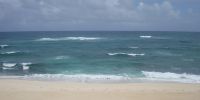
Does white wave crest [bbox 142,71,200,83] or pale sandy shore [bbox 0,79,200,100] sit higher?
pale sandy shore [bbox 0,79,200,100]

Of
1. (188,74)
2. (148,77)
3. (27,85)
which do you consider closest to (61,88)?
(27,85)

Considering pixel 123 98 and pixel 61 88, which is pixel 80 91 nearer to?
pixel 61 88

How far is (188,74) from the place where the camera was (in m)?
17.6

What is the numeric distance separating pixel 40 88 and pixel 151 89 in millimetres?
4614

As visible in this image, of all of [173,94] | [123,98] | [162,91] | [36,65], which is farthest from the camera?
[36,65]

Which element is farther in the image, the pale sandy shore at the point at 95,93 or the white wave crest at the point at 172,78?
the white wave crest at the point at 172,78

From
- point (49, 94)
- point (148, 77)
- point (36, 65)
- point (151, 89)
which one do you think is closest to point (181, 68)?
point (148, 77)

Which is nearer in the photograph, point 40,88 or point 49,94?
point 49,94

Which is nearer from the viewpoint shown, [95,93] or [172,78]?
[95,93]

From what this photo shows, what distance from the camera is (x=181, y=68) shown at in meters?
20.1

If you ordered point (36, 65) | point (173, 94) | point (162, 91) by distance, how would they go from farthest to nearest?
point (36, 65) < point (162, 91) < point (173, 94)

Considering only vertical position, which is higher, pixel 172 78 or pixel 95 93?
pixel 95 93

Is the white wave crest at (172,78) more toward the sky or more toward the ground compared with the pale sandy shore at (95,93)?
more toward the ground

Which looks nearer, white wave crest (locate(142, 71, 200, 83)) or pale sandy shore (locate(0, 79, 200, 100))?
pale sandy shore (locate(0, 79, 200, 100))
